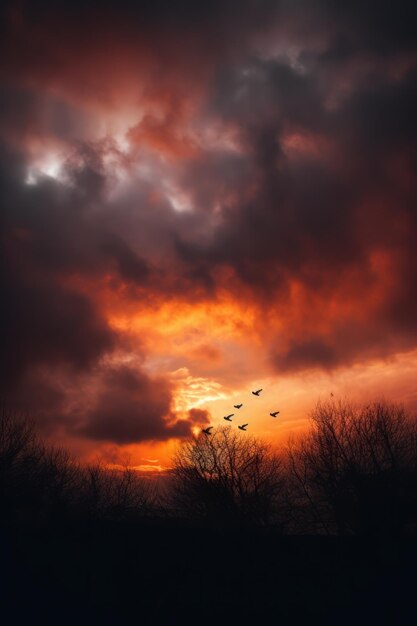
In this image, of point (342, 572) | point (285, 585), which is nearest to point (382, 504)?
point (342, 572)

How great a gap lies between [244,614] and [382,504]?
1939 cm

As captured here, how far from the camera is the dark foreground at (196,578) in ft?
46.2

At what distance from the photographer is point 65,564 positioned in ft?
51.0

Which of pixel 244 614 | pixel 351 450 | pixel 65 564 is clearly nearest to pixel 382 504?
pixel 351 450

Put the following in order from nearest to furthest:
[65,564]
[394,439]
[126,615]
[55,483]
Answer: [126,615], [65,564], [394,439], [55,483]

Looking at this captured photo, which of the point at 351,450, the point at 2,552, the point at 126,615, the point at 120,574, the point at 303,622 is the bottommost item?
the point at 303,622

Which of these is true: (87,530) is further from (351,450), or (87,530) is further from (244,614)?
(351,450)

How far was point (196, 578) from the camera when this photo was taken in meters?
16.1

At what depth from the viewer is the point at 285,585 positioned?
16688 millimetres

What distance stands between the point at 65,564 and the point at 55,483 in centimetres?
3536

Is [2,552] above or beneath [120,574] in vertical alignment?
above

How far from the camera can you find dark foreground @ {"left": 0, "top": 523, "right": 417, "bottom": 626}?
1407 centimetres

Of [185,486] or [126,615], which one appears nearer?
[126,615]

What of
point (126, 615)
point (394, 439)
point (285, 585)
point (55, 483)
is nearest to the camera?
point (126, 615)
